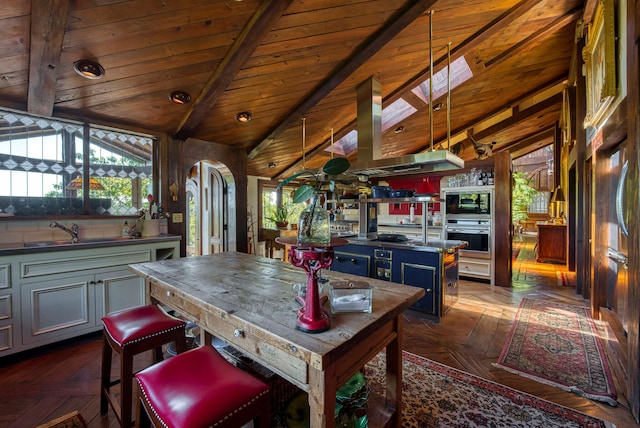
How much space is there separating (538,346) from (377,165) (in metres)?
→ 2.36

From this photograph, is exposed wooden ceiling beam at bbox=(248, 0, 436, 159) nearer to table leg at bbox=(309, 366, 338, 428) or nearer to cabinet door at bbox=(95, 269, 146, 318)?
cabinet door at bbox=(95, 269, 146, 318)

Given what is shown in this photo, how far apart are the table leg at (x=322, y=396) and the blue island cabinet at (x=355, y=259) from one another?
269 centimetres

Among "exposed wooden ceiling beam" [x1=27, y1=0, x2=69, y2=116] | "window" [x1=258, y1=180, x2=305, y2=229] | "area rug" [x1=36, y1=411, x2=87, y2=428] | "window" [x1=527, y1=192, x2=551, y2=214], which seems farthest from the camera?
"window" [x1=527, y1=192, x2=551, y2=214]

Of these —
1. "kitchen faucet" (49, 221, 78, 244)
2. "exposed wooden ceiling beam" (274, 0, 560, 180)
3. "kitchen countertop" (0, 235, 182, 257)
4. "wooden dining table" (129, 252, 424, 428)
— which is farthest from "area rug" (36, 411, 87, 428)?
"exposed wooden ceiling beam" (274, 0, 560, 180)

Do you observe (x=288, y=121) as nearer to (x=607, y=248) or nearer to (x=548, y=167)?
Result: (x=607, y=248)

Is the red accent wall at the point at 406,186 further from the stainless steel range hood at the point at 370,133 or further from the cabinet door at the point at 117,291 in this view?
the cabinet door at the point at 117,291

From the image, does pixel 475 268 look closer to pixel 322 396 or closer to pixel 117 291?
pixel 322 396

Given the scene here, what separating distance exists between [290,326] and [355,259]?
2736mm

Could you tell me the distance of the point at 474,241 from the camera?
468cm

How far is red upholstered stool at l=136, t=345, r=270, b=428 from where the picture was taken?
34.9 inches

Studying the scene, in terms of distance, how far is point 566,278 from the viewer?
4.89 metres

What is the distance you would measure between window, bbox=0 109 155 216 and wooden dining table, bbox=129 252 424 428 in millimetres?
1727

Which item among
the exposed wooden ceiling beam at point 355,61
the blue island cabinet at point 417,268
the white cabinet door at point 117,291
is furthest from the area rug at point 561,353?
the white cabinet door at point 117,291

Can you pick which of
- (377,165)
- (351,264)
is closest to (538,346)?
(351,264)
